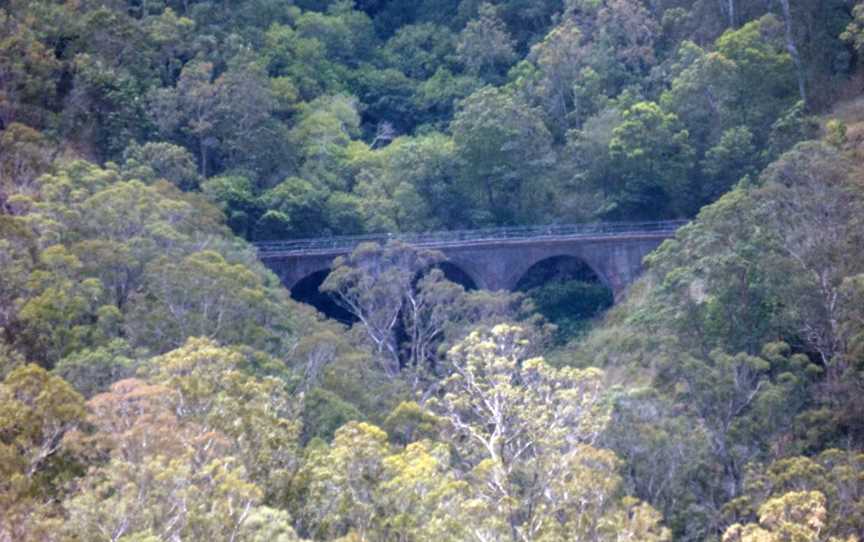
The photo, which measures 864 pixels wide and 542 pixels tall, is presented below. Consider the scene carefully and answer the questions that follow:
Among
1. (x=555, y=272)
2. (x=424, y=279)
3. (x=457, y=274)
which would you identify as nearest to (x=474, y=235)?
(x=457, y=274)

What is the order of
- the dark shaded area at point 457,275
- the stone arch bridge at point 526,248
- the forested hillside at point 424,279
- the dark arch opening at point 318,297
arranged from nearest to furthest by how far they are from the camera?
the forested hillside at point 424,279 < the stone arch bridge at point 526,248 < the dark arch opening at point 318,297 < the dark shaded area at point 457,275

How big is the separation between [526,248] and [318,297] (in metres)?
7.47

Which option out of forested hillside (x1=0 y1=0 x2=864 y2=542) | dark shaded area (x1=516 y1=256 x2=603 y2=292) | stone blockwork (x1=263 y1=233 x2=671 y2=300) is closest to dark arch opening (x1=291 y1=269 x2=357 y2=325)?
forested hillside (x1=0 y1=0 x2=864 y2=542)

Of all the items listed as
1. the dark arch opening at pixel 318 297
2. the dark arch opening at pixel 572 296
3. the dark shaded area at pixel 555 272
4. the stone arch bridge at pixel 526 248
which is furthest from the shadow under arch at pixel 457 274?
the dark arch opening at pixel 318 297

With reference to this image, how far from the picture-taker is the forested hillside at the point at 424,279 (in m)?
19.0

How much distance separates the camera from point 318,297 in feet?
135

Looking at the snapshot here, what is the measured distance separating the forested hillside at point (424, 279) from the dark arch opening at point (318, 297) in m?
0.67

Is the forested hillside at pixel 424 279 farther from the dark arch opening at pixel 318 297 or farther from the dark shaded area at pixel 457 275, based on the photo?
the dark shaded area at pixel 457 275

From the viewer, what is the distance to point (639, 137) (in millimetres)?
41156

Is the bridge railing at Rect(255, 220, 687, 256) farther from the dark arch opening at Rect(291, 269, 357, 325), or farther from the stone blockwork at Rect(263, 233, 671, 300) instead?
the dark arch opening at Rect(291, 269, 357, 325)

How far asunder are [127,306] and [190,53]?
810 inches

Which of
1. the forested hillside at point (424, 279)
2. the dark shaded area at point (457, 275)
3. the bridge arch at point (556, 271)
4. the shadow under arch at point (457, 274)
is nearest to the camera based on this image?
the forested hillside at point (424, 279)

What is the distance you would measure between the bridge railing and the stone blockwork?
0.84ft

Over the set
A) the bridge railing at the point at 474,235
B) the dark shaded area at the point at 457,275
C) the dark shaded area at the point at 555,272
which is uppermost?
the bridge railing at the point at 474,235
